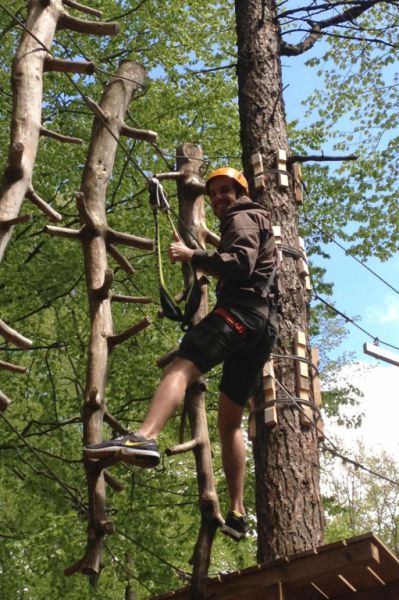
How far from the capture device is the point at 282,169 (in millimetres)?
5684

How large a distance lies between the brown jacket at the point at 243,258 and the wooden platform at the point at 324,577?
3.84 feet

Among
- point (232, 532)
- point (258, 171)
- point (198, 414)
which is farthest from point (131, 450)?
point (258, 171)

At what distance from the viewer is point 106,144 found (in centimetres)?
527

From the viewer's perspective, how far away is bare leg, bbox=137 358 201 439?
356 centimetres

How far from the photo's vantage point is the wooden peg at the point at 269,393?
488 centimetres

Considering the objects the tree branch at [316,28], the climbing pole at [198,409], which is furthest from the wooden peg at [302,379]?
the tree branch at [316,28]

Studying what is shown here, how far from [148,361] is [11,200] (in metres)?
6.72

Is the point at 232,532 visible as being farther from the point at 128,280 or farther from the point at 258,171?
the point at 128,280

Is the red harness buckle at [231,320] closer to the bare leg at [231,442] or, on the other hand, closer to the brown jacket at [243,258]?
the brown jacket at [243,258]

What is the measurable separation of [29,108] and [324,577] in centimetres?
283

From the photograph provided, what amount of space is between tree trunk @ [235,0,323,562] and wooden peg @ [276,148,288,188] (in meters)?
0.03

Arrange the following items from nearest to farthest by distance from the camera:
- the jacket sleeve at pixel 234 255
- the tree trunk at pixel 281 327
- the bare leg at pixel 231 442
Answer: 1. the jacket sleeve at pixel 234 255
2. the bare leg at pixel 231 442
3. the tree trunk at pixel 281 327

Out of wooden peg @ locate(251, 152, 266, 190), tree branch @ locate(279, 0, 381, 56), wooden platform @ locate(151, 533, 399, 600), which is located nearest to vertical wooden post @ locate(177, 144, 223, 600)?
wooden platform @ locate(151, 533, 399, 600)

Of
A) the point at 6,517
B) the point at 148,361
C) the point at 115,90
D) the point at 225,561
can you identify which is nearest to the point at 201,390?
the point at 115,90
